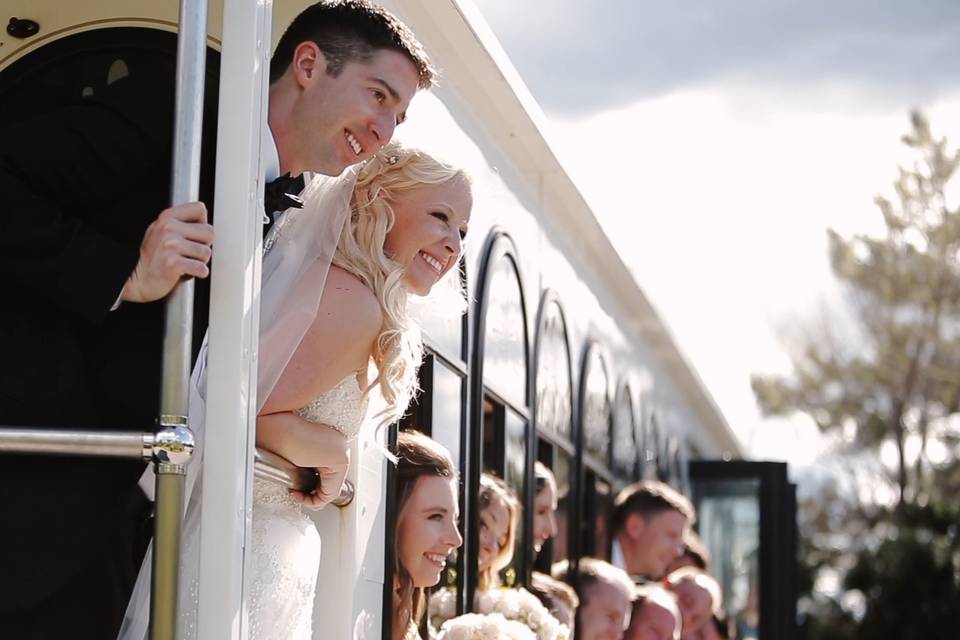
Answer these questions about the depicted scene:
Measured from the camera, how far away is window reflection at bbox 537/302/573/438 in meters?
6.41

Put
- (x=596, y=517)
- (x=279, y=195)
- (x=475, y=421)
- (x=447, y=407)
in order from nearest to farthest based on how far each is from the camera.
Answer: (x=279, y=195) < (x=447, y=407) < (x=475, y=421) < (x=596, y=517)

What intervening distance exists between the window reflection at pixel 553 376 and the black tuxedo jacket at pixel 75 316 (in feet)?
11.4

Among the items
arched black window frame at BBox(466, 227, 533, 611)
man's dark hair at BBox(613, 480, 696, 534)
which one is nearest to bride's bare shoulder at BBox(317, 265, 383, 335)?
arched black window frame at BBox(466, 227, 533, 611)

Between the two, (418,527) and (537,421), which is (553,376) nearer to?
(537,421)

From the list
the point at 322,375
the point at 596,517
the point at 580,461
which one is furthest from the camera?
the point at 596,517

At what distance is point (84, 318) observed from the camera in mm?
2832

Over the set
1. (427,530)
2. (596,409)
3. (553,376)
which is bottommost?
(427,530)

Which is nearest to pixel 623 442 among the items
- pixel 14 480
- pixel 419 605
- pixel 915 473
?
pixel 419 605

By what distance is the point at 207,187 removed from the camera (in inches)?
120

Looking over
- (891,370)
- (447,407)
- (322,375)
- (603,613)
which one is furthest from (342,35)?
(891,370)

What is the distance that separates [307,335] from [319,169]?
333mm

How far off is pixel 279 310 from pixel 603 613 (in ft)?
12.4

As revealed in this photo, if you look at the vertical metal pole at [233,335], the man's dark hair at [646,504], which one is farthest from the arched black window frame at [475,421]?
the man's dark hair at [646,504]

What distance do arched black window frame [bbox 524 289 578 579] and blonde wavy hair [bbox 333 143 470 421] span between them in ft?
7.56
